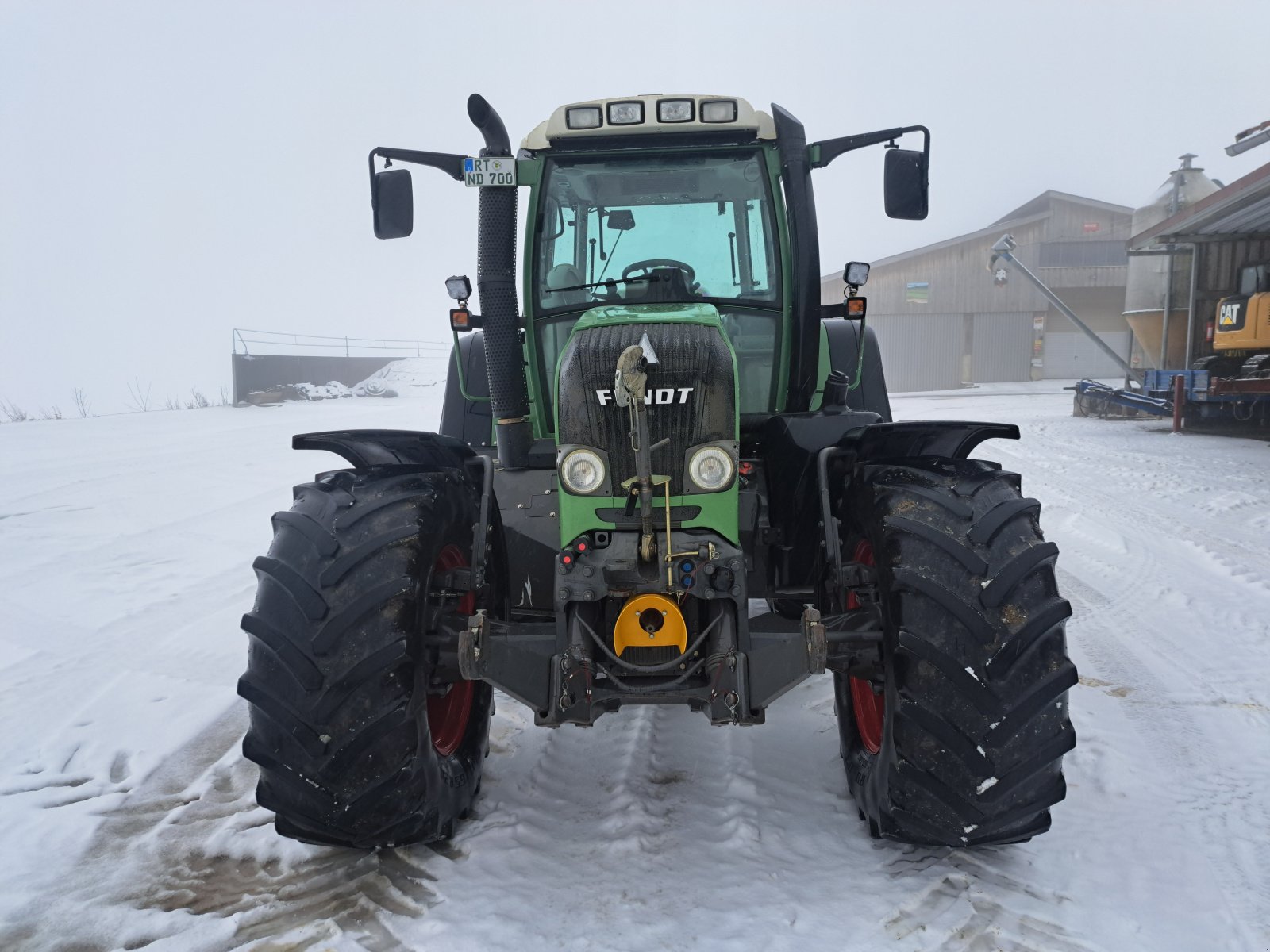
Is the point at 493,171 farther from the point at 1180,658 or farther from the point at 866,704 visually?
the point at 1180,658

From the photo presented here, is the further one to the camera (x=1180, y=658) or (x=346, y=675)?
(x=1180, y=658)

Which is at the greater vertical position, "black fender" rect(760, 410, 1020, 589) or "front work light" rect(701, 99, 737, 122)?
"front work light" rect(701, 99, 737, 122)

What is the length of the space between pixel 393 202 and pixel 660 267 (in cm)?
112

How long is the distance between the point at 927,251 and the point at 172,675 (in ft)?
96.4

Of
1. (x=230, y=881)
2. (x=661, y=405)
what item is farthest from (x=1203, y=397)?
(x=230, y=881)

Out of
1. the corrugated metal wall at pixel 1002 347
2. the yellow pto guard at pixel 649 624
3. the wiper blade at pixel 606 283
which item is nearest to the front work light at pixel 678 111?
the wiper blade at pixel 606 283

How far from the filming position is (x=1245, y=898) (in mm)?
2449

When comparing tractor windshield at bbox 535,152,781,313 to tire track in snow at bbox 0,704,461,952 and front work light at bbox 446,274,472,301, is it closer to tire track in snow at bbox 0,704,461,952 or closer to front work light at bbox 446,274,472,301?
front work light at bbox 446,274,472,301

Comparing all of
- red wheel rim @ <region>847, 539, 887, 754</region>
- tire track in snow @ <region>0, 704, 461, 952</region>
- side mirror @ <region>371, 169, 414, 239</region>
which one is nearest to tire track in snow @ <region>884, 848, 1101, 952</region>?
red wheel rim @ <region>847, 539, 887, 754</region>

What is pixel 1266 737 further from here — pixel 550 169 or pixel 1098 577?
pixel 550 169

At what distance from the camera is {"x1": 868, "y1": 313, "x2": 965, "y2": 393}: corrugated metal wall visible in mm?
30500

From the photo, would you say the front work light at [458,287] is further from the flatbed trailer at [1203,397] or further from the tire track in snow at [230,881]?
the flatbed trailer at [1203,397]

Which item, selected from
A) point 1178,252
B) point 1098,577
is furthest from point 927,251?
point 1098,577

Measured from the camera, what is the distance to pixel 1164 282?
17312 millimetres
